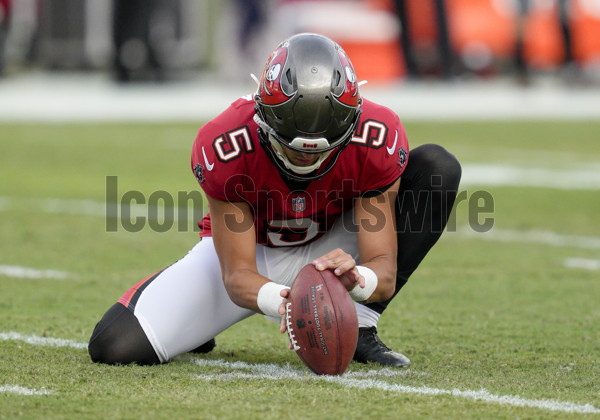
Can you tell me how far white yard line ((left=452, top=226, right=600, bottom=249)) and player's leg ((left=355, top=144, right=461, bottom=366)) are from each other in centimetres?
243

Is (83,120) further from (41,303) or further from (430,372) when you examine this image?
(430,372)

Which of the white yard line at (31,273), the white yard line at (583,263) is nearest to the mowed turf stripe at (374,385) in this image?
the white yard line at (31,273)

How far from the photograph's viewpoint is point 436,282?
16.4 ft

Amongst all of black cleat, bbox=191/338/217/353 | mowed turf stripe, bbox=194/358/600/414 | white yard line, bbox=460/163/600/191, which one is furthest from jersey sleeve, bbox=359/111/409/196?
white yard line, bbox=460/163/600/191

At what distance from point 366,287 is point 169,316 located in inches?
31.2

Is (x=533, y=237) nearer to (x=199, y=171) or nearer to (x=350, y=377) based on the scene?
(x=350, y=377)

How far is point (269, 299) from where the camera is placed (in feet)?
10.6

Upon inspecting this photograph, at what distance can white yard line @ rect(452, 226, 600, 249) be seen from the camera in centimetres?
597

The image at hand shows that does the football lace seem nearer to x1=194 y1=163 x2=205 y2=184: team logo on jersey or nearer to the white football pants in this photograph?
the white football pants

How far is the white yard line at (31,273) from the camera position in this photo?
16.4 feet

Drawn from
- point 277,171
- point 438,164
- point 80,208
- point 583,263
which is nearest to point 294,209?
point 277,171

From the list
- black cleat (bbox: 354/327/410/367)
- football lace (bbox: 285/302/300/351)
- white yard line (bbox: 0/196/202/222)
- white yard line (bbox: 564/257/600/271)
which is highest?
football lace (bbox: 285/302/300/351)

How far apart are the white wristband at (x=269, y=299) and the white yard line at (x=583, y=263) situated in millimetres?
2618

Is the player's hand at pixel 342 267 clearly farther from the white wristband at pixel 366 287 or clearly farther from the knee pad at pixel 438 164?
the knee pad at pixel 438 164
